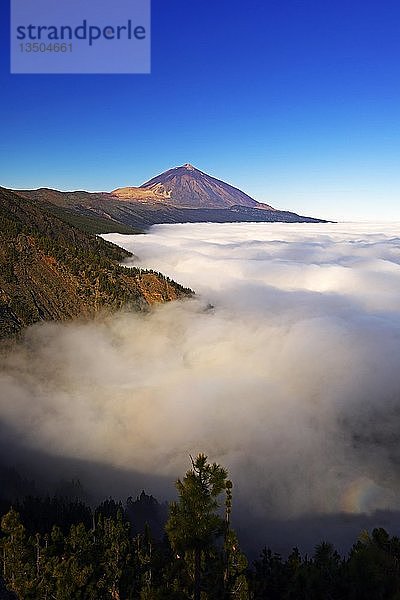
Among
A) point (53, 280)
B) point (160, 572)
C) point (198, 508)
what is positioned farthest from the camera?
point (53, 280)

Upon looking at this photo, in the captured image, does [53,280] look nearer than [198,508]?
No

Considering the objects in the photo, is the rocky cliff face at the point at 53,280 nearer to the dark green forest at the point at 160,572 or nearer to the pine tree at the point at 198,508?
the dark green forest at the point at 160,572

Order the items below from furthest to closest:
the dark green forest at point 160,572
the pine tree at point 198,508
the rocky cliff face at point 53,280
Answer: the rocky cliff face at point 53,280, the dark green forest at point 160,572, the pine tree at point 198,508

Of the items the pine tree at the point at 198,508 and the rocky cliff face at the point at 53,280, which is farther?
the rocky cliff face at the point at 53,280

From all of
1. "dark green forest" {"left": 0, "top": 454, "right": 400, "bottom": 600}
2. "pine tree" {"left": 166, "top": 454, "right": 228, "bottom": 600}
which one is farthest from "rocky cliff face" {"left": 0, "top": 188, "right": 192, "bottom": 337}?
→ "pine tree" {"left": 166, "top": 454, "right": 228, "bottom": 600}

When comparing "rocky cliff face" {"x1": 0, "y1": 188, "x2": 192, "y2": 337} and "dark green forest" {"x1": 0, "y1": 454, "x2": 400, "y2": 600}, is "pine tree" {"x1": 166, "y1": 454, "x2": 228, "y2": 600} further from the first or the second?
"rocky cliff face" {"x1": 0, "y1": 188, "x2": 192, "y2": 337}

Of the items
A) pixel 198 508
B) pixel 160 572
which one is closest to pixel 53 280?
pixel 160 572

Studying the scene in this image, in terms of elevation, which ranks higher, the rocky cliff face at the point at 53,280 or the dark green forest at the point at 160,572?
the rocky cliff face at the point at 53,280

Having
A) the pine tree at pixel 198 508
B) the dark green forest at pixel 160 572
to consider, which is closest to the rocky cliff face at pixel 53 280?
the dark green forest at pixel 160 572

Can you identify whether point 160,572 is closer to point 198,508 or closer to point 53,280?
point 198,508
